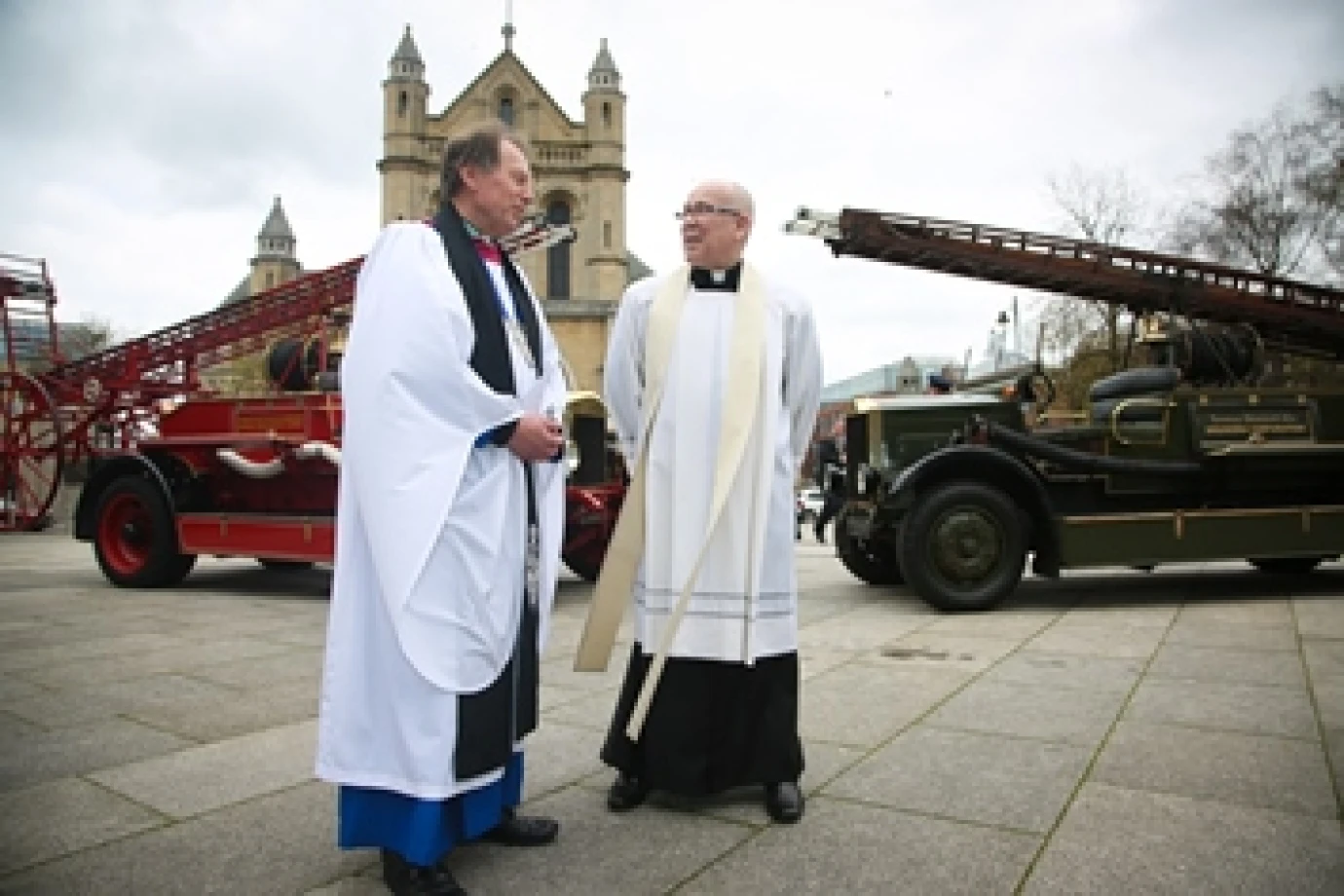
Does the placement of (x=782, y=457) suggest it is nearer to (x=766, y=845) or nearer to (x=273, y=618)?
(x=766, y=845)

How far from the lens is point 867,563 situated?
730 cm

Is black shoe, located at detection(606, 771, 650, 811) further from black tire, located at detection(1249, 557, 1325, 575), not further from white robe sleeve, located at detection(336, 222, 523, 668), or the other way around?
black tire, located at detection(1249, 557, 1325, 575)

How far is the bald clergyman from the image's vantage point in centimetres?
248

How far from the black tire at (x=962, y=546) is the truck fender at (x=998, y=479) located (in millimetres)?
121

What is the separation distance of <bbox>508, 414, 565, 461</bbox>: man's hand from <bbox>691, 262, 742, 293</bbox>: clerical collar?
764 millimetres

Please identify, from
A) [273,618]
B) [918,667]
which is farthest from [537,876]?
[273,618]

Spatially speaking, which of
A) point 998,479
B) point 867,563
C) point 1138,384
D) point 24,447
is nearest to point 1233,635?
point 998,479

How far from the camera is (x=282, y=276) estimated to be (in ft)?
185

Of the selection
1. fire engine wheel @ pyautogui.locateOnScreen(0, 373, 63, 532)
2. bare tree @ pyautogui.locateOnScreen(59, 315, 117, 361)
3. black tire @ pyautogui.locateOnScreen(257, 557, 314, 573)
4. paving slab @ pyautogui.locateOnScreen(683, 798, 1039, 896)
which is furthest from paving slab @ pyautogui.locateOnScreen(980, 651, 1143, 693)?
bare tree @ pyautogui.locateOnScreen(59, 315, 117, 361)

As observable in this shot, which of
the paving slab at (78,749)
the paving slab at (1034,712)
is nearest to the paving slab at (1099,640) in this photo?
the paving slab at (1034,712)

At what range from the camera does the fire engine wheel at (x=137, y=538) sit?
7.28 metres

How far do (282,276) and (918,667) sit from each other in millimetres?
59449

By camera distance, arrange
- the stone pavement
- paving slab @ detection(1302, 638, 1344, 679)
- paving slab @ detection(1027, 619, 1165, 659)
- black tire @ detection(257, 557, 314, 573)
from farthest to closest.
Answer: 1. black tire @ detection(257, 557, 314, 573)
2. paving slab @ detection(1027, 619, 1165, 659)
3. paving slab @ detection(1302, 638, 1344, 679)
4. the stone pavement

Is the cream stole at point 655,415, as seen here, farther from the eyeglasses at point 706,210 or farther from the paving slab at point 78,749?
the paving slab at point 78,749
